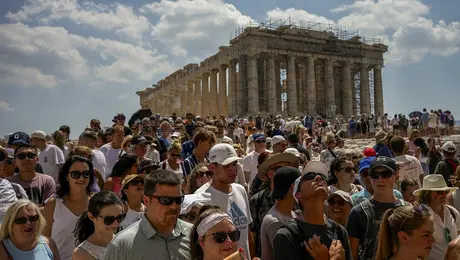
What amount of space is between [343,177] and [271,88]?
37.1 metres

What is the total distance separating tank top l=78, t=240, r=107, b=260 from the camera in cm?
408

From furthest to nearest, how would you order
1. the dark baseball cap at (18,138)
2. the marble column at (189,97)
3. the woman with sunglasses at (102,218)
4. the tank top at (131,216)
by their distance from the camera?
the marble column at (189,97) < the dark baseball cap at (18,138) < the tank top at (131,216) < the woman with sunglasses at (102,218)

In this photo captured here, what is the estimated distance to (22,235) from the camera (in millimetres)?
4422

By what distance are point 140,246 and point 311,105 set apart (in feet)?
140

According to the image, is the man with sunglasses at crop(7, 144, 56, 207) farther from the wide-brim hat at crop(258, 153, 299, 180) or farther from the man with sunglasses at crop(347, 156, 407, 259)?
the man with sunglasses at crop(347, 156, 407, 259)

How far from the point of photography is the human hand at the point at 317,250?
373cm

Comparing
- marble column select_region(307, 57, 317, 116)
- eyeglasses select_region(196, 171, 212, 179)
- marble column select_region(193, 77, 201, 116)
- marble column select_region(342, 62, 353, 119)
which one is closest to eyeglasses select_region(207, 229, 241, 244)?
eyeglasses select_region(196, 171, 212, 179)

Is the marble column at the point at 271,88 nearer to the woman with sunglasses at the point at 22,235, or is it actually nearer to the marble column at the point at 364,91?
the marble column at the point at 364,91

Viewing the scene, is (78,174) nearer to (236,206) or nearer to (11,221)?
(11,221)

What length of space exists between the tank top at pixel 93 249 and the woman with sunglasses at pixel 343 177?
3.56 m

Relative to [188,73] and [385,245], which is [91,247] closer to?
[385,245]

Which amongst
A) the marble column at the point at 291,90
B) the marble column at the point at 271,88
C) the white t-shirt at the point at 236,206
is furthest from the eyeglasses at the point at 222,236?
the marble column at the point at 291,90

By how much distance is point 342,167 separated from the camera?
6.61 m

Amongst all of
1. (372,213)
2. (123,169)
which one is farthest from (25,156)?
(372,213)
